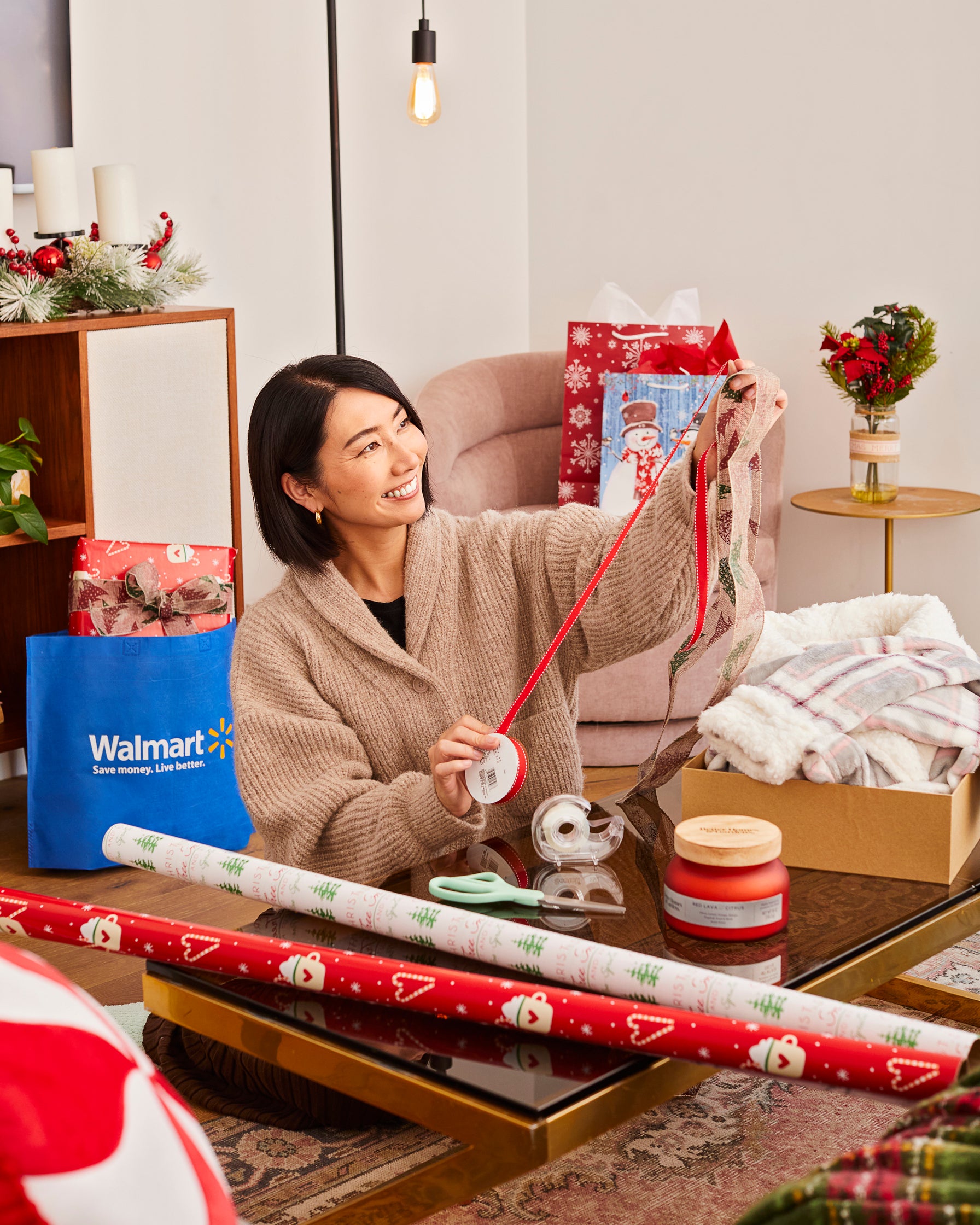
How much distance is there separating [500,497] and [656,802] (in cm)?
206

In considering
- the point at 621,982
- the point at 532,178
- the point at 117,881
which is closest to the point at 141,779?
the point at 117,881

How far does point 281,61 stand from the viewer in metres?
3.44

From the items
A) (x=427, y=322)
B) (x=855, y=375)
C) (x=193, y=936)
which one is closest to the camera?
(x=193, y=936)

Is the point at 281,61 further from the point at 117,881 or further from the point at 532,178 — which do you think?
the point at 117,881

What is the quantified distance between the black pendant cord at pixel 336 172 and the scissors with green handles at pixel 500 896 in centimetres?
195

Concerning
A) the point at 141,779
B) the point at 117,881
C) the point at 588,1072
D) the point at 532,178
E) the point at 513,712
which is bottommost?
the point at 117,881

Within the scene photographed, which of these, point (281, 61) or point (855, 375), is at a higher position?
point (281, 61)

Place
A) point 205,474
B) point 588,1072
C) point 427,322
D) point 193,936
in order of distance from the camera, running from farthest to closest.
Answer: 1. point 427,322
2. point 205,474
3. point 193,936
4. point 588,1072

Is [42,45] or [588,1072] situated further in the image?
[42,45]

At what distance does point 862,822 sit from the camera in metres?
1.31

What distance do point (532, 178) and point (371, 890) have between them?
3398 millimetres

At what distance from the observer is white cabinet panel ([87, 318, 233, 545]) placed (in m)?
2.69

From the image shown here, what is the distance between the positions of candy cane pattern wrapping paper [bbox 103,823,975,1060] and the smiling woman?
0.27 meters

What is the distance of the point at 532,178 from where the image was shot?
13.7ft
